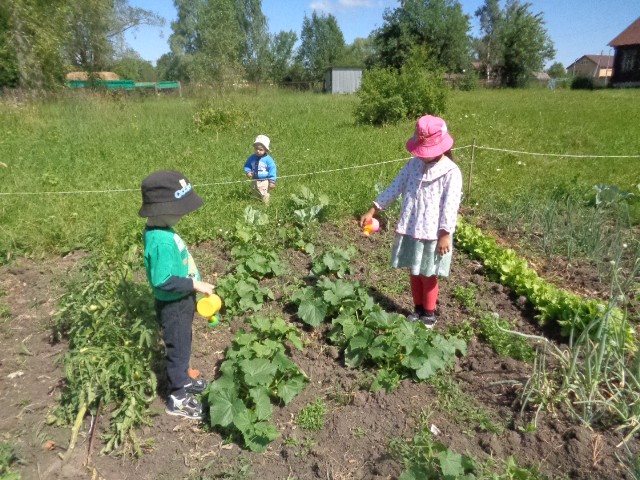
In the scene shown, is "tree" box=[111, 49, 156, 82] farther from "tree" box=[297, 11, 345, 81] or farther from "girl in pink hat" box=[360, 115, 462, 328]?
"girl in pink hat" box=[360, 115, 462, 328]

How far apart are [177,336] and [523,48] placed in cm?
4805

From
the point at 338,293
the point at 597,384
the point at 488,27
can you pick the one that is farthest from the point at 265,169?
the point at 488,27

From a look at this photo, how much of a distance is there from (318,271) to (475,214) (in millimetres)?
2569

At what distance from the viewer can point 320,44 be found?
2547 inches

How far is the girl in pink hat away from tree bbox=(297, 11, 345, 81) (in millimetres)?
61840

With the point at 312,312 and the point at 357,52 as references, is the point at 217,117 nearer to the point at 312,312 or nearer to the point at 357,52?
the point at 312,312

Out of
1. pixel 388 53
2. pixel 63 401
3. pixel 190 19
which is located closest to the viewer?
pixel 63 401

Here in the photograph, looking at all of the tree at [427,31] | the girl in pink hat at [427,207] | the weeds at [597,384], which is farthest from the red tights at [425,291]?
the tree at [427,31]

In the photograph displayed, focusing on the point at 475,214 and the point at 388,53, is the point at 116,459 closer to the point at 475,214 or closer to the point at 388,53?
the point at 475,214

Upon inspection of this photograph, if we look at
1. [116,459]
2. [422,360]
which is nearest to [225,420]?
[116,459]

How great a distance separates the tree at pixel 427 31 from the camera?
38.7 meters

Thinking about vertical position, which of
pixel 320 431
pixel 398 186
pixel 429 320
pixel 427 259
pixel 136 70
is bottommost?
pixel 320 431

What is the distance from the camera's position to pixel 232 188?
686cm

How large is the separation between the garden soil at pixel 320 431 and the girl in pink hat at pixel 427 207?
1.71 feet
